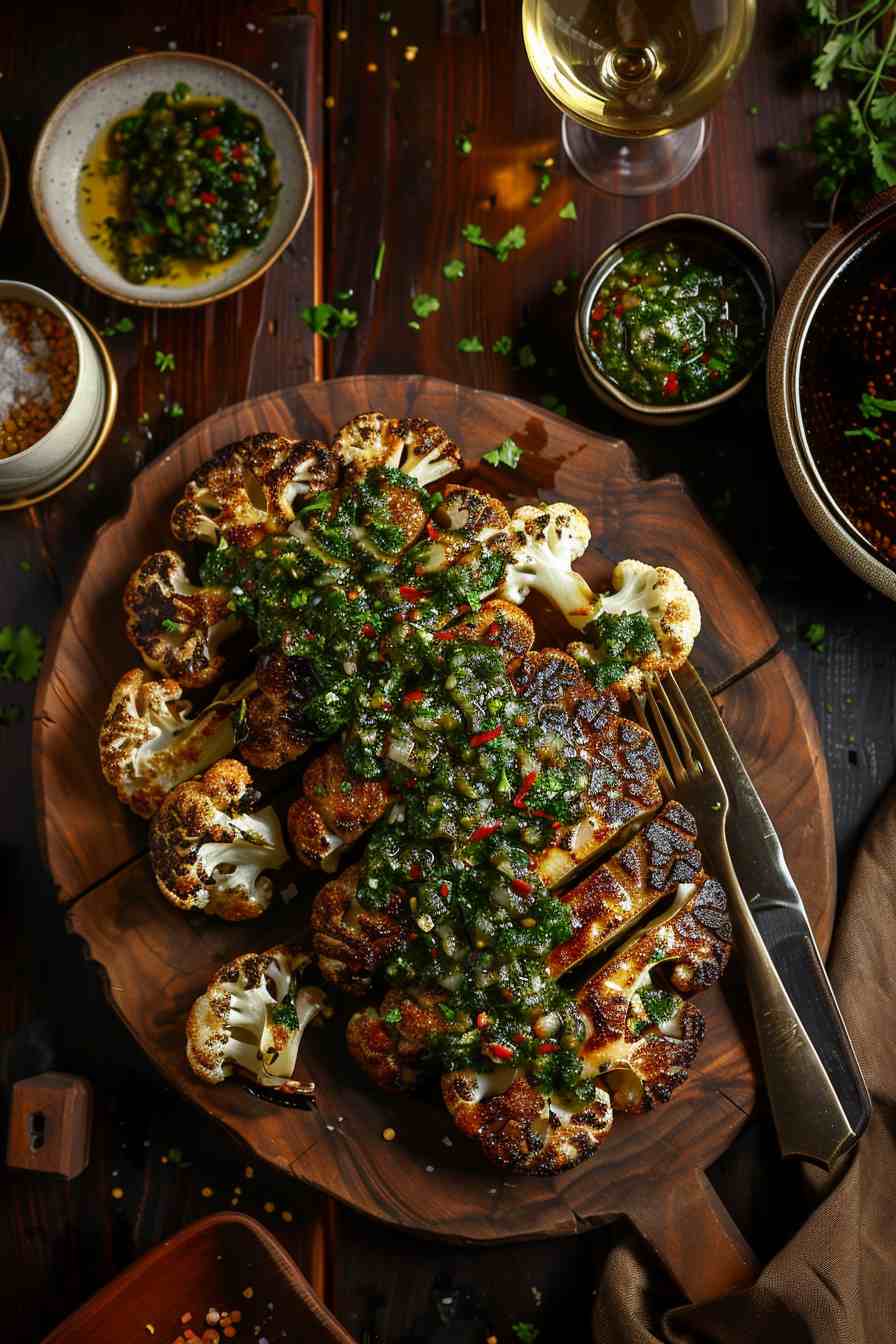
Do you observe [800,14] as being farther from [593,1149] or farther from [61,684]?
[593,1149]

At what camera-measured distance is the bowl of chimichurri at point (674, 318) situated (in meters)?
4.53

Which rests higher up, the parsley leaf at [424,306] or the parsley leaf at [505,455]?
the parsley leaf at [424,306]

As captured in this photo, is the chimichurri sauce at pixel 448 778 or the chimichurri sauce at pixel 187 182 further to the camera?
the chimichurri sauce at pixel 187 182

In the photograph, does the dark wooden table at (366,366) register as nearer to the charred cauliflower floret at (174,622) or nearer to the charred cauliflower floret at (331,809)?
the charred cauliflower floret at (174,622)

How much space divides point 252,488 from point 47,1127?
2.50 metres

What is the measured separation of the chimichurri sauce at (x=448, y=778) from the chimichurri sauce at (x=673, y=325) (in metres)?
1.10

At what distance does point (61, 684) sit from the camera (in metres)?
4.53

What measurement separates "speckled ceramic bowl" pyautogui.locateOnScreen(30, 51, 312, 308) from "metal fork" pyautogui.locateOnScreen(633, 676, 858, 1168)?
2.38 metres

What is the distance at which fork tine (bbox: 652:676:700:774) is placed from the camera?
4.30 meters

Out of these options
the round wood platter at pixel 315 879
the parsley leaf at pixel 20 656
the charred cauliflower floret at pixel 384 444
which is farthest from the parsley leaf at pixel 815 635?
the parsley leaf at pixel 20 656

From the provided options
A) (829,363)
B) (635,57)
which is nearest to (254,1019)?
(829,363)

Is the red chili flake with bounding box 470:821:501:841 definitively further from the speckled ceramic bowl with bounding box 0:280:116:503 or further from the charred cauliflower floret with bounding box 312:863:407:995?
the speckled ceramic bowl with bounding box 0:280:116:503

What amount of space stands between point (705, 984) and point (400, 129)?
3.64m

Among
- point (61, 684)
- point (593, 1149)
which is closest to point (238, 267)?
point (61, 684)
